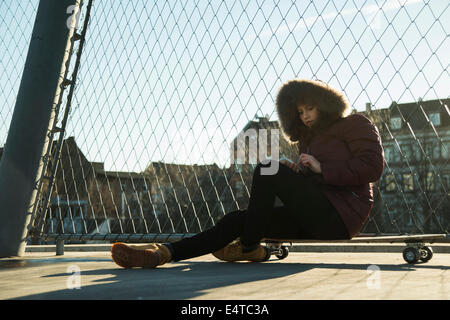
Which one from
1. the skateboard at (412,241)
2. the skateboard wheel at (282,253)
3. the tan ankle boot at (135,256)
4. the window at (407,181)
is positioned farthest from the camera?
the window at (407,181)

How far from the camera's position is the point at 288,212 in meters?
2.24

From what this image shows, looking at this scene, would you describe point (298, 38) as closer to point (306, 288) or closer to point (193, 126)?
point (193, 126)

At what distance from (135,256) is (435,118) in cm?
210

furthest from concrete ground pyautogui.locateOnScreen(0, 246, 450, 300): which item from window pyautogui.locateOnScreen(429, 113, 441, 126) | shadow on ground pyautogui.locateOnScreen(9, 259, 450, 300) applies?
window pyautogui.locateOnScreen(429, 113, 441, 126)

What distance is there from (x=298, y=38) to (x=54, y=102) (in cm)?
176

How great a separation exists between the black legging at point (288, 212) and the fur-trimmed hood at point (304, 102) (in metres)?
0.31

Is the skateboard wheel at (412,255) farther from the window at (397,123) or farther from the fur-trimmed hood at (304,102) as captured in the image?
the window at (397,123)

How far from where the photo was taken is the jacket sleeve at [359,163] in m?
2.04

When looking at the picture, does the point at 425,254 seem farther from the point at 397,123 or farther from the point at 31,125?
the point at 31,125

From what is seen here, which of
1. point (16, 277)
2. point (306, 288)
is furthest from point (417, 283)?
point (16, 277)

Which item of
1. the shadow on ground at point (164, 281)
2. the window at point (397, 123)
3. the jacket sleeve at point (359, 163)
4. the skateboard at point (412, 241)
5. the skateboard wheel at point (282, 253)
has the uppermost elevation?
the window at point (397, 123)

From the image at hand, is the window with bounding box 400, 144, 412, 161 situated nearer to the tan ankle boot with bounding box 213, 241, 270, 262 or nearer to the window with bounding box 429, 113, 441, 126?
the window with bounding box 429, 113, 441, 126

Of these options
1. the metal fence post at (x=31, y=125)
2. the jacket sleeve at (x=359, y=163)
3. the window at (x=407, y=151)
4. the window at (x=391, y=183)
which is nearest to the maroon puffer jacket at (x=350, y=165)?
the jacket sleeve at (x=359, y=163)
